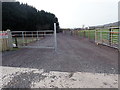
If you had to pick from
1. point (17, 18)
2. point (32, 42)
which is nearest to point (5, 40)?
point (32, 42)

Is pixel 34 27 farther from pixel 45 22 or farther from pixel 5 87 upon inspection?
pixel 5 87

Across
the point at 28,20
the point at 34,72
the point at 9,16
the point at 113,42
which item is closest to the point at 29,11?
the point at 28,20

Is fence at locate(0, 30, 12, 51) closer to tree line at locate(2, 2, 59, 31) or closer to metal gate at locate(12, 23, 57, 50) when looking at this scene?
metal gate at locate(12, 23, 57, 50)

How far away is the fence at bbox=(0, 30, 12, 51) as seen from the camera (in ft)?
27.6

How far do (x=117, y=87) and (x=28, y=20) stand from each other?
91.7 feet

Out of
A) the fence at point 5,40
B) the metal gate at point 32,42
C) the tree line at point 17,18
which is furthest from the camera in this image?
the tree line at point 17,18

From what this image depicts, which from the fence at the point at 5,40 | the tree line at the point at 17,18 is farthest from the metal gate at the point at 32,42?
the tree line at the point at 17,18

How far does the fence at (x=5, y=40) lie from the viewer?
27.6 feet

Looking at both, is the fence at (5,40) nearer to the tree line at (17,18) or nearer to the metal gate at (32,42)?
the metal gate at (32,42)

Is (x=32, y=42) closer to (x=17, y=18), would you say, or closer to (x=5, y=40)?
(x=5, y=40)

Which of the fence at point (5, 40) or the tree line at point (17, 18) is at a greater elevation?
the tree line at point (17, 18)

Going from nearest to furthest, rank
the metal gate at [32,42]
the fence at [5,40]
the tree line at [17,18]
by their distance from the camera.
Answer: the fence at [5,40] → the metal gate at [32,42] → the tree line at [17,18]

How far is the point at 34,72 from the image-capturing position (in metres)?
4.25

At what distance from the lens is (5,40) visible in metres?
8.59
